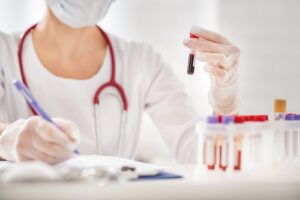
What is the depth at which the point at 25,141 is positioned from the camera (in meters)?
0.92

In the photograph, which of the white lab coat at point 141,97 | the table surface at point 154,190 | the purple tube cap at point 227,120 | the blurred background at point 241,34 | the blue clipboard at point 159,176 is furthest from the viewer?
the blurred background at point 241,34

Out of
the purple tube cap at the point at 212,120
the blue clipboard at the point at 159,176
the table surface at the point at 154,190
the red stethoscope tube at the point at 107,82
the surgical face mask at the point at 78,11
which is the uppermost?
the surgical face mask at the point at 78,11

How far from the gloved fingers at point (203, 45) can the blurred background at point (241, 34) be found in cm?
69

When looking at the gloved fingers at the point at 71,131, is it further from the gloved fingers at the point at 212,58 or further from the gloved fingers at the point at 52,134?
the gloved fingers at the point at 212,58

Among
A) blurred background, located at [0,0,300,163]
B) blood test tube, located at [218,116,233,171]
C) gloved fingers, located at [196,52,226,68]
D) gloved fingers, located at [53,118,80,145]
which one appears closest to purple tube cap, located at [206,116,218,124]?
blood test tube, located at [218,116,233,171]

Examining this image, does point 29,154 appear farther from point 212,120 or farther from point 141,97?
point 141,97

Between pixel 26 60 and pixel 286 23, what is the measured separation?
1.03m

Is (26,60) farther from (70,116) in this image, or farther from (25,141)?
(25,141)

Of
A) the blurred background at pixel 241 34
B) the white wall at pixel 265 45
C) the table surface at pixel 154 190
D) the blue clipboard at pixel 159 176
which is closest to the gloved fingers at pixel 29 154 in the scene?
the blue clipboard at pixel 159 176

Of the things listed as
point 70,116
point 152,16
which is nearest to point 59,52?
point 70,116

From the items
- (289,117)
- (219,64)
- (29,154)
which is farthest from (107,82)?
(289,117)

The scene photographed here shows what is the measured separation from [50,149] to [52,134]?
0.11ft

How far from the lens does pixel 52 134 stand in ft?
2.85

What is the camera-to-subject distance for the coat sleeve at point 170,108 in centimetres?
145
